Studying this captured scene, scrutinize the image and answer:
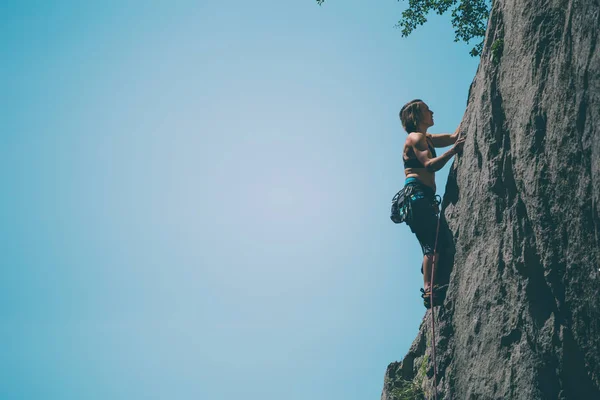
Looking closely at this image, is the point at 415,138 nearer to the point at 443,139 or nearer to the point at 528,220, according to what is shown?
the point at 443,139

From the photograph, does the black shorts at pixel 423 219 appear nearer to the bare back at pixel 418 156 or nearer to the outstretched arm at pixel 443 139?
the bare back at pixel 418 156

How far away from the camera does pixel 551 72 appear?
22.6 feet

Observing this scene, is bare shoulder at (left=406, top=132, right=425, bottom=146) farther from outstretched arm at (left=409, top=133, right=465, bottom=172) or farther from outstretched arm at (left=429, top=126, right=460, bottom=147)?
outstretched arm at (left=429, top=126, right=460, bottom=147)

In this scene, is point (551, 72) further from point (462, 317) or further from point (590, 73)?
point (462, 317)

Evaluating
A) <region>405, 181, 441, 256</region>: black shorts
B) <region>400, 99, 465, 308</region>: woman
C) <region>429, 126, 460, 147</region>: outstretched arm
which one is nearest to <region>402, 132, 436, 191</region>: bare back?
<region>400, 99, 465, 308</region>: woman

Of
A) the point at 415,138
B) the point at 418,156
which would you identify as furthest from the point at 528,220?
the point at 415,138

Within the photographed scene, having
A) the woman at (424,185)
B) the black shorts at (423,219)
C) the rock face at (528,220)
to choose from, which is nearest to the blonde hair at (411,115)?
the woman at (424,185)

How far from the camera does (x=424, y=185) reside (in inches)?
358

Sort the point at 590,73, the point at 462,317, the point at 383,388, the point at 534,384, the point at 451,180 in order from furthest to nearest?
the point at 383,388
the point at 451,180
the point at 462,317
the point at 534,384
the point at 590,73

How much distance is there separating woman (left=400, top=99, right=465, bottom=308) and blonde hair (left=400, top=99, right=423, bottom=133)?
17 millimetres

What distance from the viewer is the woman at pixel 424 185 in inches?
349

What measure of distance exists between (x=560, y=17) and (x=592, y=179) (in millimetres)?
2129

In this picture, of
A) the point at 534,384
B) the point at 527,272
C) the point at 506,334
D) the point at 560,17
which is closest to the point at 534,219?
the point at 527,272

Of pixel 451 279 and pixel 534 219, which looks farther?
pixel 451 279
